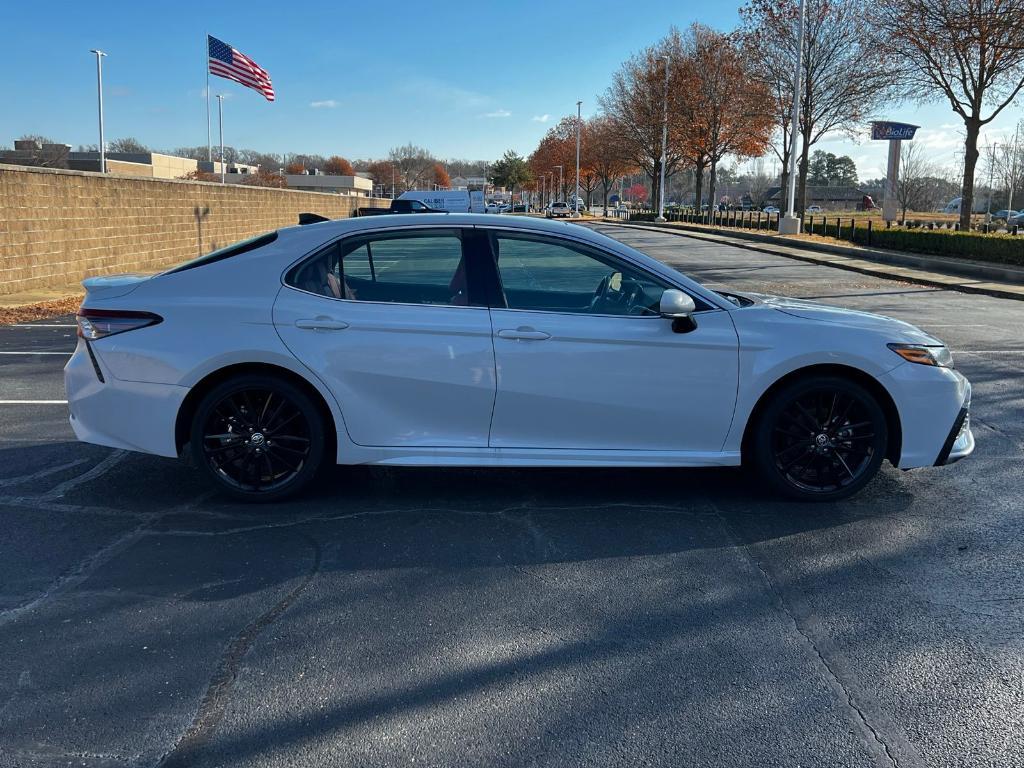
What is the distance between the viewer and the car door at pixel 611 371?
4645mm

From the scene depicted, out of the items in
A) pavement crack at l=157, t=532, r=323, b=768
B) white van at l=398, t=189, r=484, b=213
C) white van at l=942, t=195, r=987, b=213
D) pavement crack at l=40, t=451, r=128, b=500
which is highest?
white van at l=942, t=195, r=987, b=213

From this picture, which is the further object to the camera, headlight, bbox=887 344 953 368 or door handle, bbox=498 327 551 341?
headlight, bbox=887 344 953 368

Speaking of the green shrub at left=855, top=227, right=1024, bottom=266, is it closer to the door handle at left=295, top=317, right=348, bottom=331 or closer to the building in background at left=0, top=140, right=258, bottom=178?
the door handle at left=295, top=317, right=348, bottom=331

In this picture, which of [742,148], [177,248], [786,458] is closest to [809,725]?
[786,458]

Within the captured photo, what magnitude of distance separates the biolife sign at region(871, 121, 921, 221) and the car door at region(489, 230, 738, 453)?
138 feet

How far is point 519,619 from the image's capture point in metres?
3.56

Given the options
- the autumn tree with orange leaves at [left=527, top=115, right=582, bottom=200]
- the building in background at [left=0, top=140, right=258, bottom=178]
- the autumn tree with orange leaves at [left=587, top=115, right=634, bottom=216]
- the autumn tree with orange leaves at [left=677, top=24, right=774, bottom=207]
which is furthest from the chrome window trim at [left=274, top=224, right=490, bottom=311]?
the autumn tree with orange leaves at [left=527, top=115, right=582, bottom=200]

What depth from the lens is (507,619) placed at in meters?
3.56

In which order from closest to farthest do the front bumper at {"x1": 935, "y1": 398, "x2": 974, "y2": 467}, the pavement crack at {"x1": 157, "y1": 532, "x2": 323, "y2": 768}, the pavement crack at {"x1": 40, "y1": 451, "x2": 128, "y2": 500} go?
the pavement crack at {"x1": 157, "y1": 532, "x2": 323, "y2": 768}
the front bumper at {"x1": 935, "y1": 398, "x2": 974, "y2": 467}
the pavement crack at {"x1": 40, "y1": 451, "x2": 128, "y2": 500}

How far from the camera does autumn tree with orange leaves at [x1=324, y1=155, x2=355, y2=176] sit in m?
157

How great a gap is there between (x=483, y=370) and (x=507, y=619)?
151 cm

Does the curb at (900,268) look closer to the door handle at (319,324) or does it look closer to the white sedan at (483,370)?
the white sedan at (483,370)

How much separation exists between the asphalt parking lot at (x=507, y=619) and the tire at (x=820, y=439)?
17 centimetres

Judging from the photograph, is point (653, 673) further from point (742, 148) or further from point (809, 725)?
point (742, 148)
